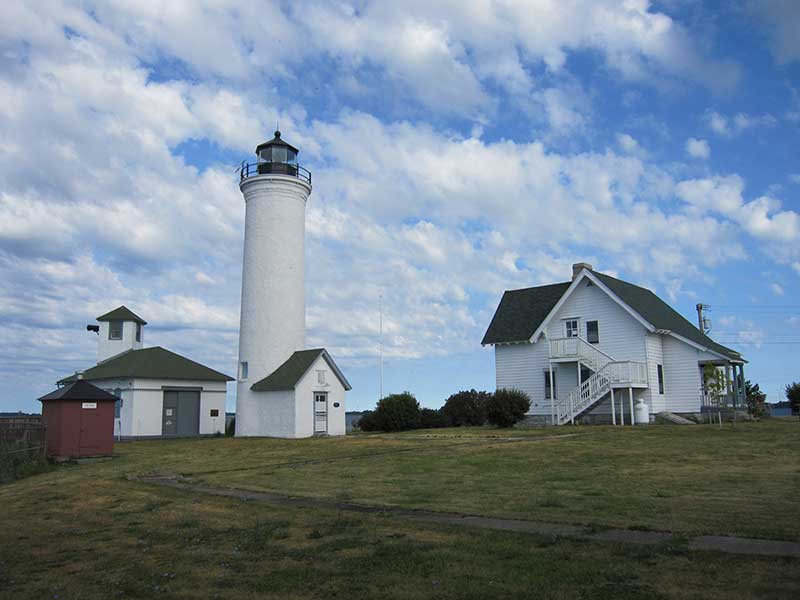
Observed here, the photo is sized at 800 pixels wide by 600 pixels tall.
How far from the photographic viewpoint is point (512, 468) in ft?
53.2

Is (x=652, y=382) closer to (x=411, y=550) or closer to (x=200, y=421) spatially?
(x=200, y=421)

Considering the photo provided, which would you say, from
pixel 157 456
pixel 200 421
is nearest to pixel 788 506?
pixel 157 456

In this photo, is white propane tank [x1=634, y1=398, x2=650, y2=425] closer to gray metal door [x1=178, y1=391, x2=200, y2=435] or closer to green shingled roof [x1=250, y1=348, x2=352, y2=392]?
green shingled roof [x1=250, y1=348, x2=352, y2=392]

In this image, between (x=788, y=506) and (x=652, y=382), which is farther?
(x=652, y=382)

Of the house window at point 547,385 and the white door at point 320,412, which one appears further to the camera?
the house window at point 547,385

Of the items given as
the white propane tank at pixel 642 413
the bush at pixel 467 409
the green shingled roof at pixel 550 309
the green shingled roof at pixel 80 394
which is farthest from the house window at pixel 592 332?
the green shingled roof at pixel 80 394

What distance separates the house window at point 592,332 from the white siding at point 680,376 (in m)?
3.06

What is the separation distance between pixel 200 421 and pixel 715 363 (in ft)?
89.5

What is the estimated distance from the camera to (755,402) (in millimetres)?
37906

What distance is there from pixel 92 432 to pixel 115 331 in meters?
20.3

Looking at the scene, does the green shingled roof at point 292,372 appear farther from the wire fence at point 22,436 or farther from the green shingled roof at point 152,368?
the wire fence at point 22,436

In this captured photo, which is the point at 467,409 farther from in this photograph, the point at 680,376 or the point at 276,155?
the point at 276,155

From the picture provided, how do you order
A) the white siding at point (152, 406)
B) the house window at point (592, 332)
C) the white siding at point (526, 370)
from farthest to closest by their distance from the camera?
the white siding at point (152, 406)
the white siding at point (526, 370)
the house window at point (592, 332)

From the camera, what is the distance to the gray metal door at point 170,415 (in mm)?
39375
